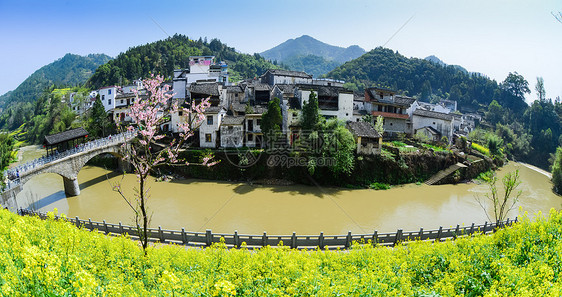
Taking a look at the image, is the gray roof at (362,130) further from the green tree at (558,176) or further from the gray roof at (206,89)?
the green tree at (558,176)

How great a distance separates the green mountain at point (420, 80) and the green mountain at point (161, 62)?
125 feet

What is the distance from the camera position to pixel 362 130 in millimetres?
34906

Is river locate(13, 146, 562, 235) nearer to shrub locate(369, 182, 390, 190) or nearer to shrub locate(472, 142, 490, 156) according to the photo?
shrub locate(369, 182, 390, 190)

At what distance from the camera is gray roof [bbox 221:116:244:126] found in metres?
36.6

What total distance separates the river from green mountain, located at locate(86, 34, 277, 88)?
184 ft

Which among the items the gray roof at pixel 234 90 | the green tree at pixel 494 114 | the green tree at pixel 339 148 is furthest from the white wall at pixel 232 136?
the green tree at pixel 494 114

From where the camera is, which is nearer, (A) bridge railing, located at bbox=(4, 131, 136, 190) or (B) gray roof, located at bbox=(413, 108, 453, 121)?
(A) bridge railing, located at bbox=(4, 131, 136, 190)

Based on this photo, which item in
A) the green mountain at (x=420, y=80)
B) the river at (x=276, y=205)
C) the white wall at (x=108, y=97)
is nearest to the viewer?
the river at (x=276, y=205)

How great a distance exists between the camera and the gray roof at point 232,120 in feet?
120

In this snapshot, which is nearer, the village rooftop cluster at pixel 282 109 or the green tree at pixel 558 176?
the village rooftop cluster at pixel 282 109

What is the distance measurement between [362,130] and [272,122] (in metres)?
10.8

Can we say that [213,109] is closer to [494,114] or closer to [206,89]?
[206,89]

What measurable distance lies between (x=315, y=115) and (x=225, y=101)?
15.8m

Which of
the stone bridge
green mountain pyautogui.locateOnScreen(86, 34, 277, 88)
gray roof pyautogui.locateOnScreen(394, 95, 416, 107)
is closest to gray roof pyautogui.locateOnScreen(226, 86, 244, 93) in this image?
the stone bridge
